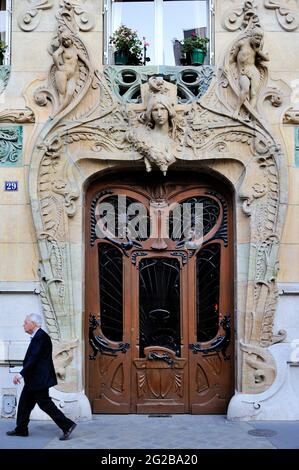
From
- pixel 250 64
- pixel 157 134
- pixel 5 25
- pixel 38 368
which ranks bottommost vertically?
pixel 38 368

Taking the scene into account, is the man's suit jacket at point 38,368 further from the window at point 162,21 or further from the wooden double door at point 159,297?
the window at point 162,21

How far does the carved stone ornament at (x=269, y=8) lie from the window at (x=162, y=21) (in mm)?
336

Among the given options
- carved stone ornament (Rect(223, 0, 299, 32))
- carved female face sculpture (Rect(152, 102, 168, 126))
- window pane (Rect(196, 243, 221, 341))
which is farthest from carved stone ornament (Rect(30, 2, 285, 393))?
window pane (Rect(196, 243, 221, 341))

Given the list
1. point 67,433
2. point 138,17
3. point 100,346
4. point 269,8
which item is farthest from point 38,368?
point 269,8

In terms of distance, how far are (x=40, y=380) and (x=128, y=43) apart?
488 centimetres

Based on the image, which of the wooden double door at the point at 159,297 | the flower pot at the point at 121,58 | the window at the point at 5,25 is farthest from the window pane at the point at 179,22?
the window at the point at 5,25

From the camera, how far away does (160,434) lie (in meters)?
8.10

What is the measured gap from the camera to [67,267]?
902 cm

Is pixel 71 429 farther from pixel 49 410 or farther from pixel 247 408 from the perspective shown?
pixel 247 408

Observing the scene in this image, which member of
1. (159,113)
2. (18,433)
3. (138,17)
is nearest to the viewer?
(18,433)

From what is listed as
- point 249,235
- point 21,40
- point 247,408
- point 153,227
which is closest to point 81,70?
point 21,40

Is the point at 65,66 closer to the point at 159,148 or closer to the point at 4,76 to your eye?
the point at 4,76

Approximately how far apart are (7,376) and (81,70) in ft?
14.1

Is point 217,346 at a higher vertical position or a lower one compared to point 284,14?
lower
